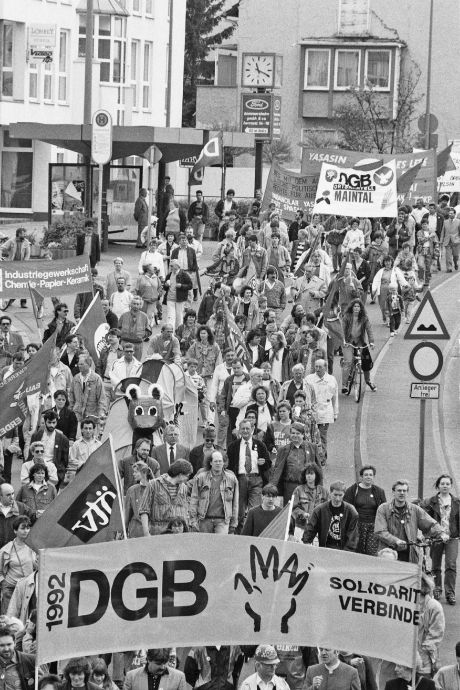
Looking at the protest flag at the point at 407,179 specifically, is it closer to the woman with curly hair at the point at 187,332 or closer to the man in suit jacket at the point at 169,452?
the woman with curly hair at the point at 187,332

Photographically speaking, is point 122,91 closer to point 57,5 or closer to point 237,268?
point 57,5

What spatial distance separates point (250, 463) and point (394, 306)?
13.2 m

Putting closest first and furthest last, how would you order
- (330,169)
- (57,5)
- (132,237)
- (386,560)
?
(386,560) → (330,169) → (132,237) → (57,5)

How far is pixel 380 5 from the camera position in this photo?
3295 inches

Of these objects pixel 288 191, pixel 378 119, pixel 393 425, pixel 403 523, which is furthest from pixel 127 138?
pixel 378 119

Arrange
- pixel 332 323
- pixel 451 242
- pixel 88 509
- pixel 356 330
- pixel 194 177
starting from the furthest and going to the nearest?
pixel 194 177 < pixel 451 242 < pixel 332 323 < pixel 356 330 < pixel 88 509

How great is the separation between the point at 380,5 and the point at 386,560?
74.1m

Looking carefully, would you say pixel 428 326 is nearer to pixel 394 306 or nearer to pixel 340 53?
pixel 394 306

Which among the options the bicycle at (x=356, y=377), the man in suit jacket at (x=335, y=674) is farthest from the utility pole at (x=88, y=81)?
the man in suit jacket at (x=335, y=674)

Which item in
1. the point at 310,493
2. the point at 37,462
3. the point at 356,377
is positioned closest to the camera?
the point at 37,462

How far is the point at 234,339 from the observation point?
2328 cm

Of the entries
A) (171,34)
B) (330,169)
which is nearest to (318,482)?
(330,169)

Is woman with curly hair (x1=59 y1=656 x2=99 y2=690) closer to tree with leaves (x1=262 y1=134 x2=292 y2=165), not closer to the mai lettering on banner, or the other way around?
the mai lettering on banner

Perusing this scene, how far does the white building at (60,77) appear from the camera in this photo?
185ft
